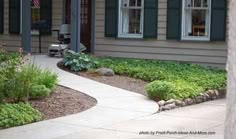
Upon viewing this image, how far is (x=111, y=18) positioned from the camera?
1684 cm

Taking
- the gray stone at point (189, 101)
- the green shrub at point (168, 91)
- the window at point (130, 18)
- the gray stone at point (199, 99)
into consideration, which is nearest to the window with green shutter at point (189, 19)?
the window at point (130, 18)

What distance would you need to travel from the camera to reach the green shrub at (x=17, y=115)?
7.60 metres

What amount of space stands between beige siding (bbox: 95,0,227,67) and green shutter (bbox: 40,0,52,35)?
190 cm

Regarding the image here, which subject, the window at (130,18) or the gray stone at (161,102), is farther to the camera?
the window at (130,18)

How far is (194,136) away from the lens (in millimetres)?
7145

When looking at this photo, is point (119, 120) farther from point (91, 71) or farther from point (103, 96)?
point (91, 71)

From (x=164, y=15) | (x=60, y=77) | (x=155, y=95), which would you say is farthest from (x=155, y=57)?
(x=155, y=95)

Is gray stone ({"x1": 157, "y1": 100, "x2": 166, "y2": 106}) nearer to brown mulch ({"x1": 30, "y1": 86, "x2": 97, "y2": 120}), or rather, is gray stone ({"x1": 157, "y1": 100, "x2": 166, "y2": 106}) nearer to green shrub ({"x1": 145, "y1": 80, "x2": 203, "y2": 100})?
green shrub ({"x1": 145, "y1": 80, "x2": 203, "y2": 100})

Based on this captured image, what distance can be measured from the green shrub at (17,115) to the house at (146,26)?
818cm

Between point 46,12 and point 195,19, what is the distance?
18.1ft

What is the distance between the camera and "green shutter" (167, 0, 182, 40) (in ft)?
51.6

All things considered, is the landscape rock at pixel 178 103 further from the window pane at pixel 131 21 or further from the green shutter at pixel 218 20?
the window pane at pixel 131 21

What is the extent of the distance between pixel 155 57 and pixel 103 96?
6.27 metres

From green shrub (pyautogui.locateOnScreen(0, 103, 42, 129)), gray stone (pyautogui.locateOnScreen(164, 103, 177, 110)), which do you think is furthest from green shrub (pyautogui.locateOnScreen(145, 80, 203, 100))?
green shrub (pyautogui.locateOnScreen(0, 103, 42, 129))
